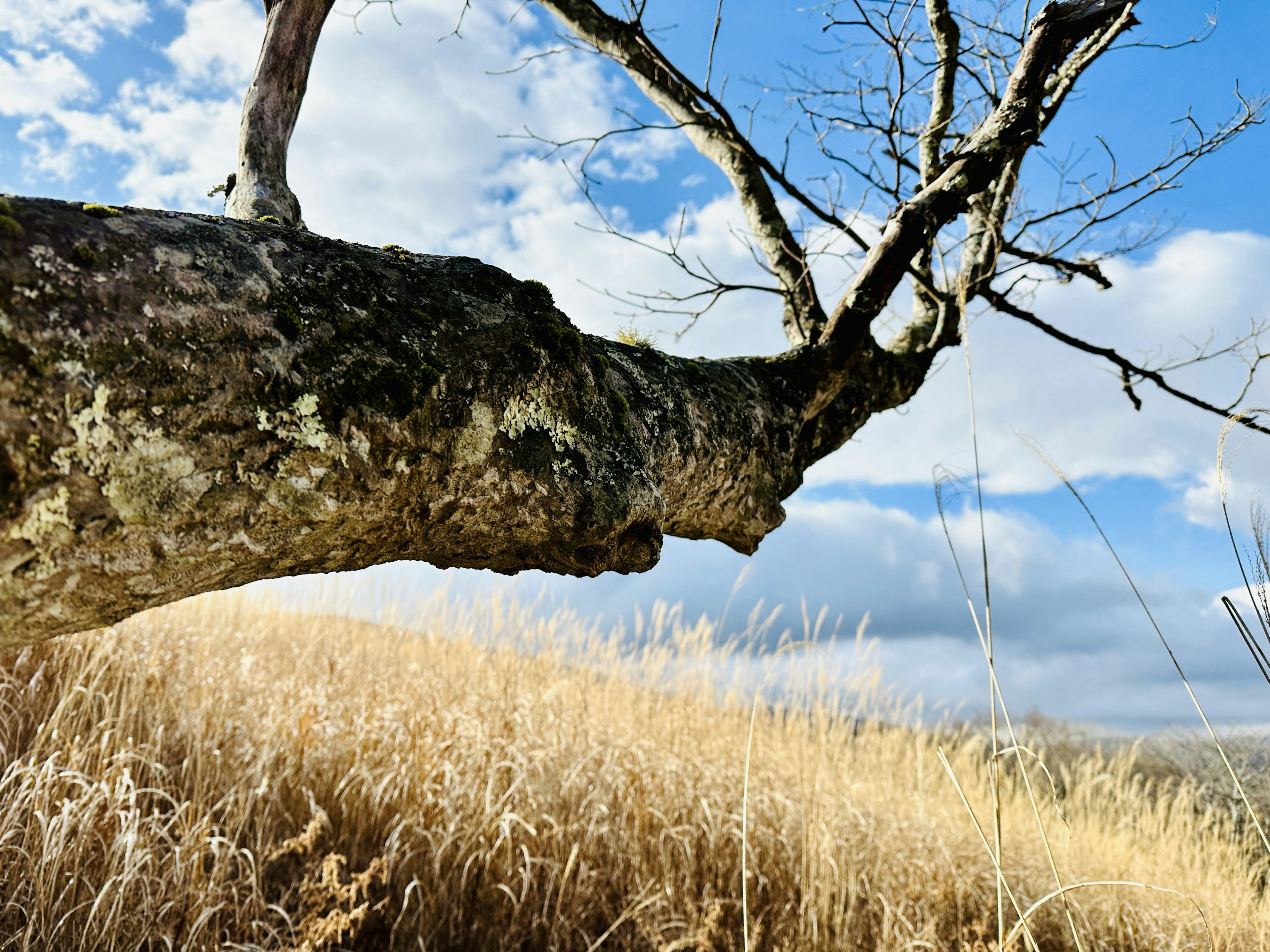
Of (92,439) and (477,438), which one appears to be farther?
(477,438)

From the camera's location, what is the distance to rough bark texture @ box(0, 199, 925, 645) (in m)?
0.65

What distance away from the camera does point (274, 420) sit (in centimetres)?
75

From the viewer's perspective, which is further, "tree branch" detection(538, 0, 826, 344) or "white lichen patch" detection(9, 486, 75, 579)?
"tree branch" detection(538, 0, 826, 344)

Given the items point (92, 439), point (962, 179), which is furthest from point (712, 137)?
point (92, 439)

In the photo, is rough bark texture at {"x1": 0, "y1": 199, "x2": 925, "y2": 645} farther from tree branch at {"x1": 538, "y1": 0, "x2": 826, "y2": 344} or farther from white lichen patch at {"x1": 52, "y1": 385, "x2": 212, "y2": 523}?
tree branch at {"x1": 538, "y1": 0, "x2": 826, "y2": 344}

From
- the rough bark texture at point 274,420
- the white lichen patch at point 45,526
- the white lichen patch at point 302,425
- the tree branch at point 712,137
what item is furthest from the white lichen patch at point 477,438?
the tree branch at point 712,137

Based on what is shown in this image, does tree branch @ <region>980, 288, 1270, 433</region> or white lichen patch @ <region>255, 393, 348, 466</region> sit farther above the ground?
tree branch @ <region>980, 288, 1270, 433</region>

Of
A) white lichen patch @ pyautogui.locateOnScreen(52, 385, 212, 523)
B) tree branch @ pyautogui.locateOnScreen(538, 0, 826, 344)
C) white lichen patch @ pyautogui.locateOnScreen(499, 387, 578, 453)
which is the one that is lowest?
white lichen patch @ pyautogui.locateOnScreen(52, 385, 212, 523)

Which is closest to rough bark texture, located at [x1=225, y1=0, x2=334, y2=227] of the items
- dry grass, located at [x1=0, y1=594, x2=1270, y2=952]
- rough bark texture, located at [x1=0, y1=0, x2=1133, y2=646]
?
rough bark texture, located at [x1=0, y1=0, x2=1133, y2=646]

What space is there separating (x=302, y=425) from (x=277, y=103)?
1156mm

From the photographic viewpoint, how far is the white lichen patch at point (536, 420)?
90 cm

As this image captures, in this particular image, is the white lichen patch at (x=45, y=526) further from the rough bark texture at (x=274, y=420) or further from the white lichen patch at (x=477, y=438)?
the white lichen patch at (x=477, y=438)

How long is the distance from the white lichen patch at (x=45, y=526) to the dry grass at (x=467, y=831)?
5.95ft

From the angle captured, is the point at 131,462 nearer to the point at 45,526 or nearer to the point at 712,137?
the point at 45,526
